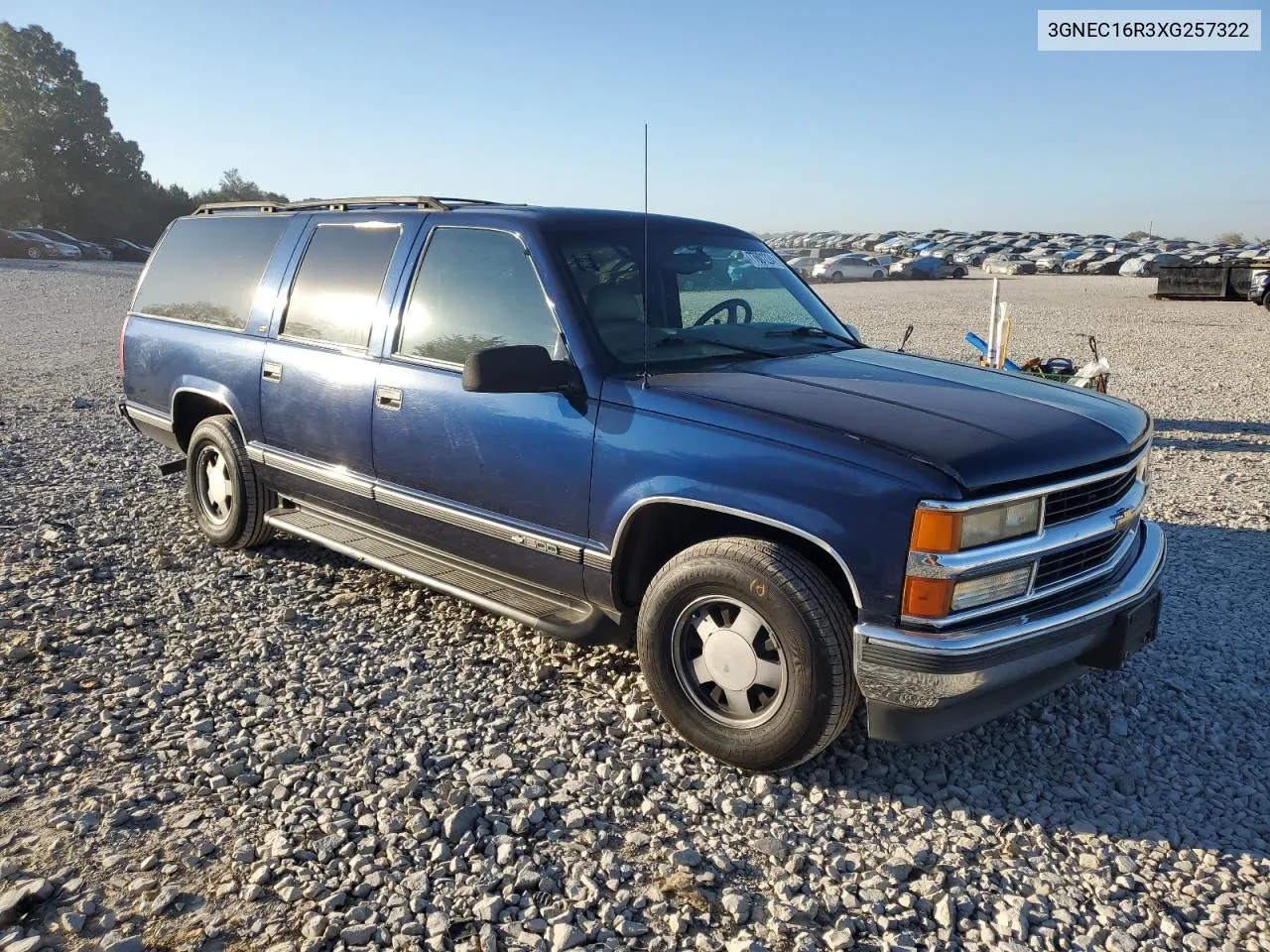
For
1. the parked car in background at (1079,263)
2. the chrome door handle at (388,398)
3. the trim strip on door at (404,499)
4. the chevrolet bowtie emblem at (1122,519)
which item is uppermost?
the parked car in background at (1079,263)

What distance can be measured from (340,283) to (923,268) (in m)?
42.6

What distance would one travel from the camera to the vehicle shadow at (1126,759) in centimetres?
318

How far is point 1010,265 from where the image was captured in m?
50.9

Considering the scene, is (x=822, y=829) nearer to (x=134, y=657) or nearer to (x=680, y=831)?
(x=680, y=831)

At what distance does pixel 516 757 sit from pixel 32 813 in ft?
5.06

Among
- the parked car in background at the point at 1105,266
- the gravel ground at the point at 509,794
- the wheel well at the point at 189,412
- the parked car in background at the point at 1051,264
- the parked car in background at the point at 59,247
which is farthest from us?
the parked car in background at the point at 1051,264

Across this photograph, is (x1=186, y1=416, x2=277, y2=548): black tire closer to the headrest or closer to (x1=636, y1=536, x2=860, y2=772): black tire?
the headrest

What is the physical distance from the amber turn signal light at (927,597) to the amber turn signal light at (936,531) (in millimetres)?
101

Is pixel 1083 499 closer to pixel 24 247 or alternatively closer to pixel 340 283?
pixel 340 283

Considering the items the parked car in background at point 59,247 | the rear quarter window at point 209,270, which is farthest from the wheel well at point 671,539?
the parked car in background at point 59,247

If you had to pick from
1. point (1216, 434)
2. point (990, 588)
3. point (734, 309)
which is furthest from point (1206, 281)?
point (990, 588)

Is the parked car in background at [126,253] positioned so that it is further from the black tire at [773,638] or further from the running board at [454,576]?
the black tire at [773,638]

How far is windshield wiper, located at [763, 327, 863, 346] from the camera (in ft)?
14.2

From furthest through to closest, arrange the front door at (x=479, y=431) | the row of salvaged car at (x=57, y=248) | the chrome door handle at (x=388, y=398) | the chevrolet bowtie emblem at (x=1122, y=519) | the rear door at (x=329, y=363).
A: 1. the row of salvaged car at (x=57, y=248)
2. the rear door at (x=329, y=363)
3. the chrome door handle at (x=388, y=398)
4. the front door at (x=479, y=431)
5. the chevrolet bowtie emblem at (x=1122, y=519)
